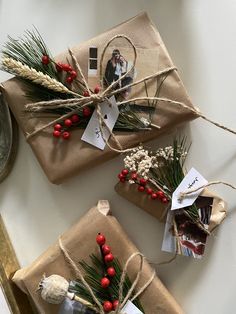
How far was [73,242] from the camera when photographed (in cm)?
101

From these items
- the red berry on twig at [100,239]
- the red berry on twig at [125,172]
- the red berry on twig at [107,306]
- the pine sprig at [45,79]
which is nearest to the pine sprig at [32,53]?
the pine sprig at [45,79]

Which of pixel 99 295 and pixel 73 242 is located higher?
pixel 73 242

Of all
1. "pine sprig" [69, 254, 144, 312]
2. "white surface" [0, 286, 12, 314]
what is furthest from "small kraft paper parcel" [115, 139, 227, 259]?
"white surface" [0, 286, 12, 314]

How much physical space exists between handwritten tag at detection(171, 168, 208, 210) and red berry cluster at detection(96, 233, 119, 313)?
0.16m

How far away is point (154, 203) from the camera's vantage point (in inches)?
39.7

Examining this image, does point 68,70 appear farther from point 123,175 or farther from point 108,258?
point 108,258

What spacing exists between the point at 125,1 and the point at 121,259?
57cm

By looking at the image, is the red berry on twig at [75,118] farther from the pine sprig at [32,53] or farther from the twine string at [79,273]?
the twine string at [79,273]

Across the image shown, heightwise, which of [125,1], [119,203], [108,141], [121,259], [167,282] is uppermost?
[125,1]

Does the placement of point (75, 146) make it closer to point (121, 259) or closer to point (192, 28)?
point (121, 259)

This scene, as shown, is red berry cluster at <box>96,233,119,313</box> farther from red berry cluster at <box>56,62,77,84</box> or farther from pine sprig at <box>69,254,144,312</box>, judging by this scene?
red berry cluster at <box>56,62,77,84</box>

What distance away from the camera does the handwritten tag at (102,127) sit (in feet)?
3.26

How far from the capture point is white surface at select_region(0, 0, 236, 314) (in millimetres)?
1014

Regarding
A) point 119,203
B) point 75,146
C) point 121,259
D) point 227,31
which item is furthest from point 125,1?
point 121,259
